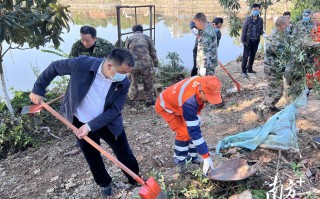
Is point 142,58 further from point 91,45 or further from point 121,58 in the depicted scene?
point 121,58

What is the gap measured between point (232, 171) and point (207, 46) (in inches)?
106

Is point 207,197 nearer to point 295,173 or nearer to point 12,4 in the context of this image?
point 295,173

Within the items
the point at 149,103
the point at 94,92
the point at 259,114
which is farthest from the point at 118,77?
the point at 149,103

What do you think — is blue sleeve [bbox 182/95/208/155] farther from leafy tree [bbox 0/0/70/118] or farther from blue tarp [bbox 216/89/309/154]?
leafy tree [bbox 0/0/70/118]

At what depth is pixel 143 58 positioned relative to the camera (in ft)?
17.7

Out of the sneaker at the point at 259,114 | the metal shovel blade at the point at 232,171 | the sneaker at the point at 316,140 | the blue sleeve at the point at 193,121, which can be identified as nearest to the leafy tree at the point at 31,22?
the blue sleeve at the point at 193,121

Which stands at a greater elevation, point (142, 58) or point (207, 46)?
point (207, 46)

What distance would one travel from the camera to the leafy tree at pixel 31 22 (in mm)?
3648

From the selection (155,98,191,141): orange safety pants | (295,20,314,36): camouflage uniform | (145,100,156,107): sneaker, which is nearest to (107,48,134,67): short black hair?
(155,98,191,141): orange safety pants

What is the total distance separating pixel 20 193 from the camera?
3.64 meters

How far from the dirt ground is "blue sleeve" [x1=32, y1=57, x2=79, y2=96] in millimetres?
1259

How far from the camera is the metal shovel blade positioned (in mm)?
2719

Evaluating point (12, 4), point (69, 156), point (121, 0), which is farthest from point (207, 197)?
point (121, 0)

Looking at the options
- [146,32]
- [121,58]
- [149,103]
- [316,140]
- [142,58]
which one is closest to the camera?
[121,58]
